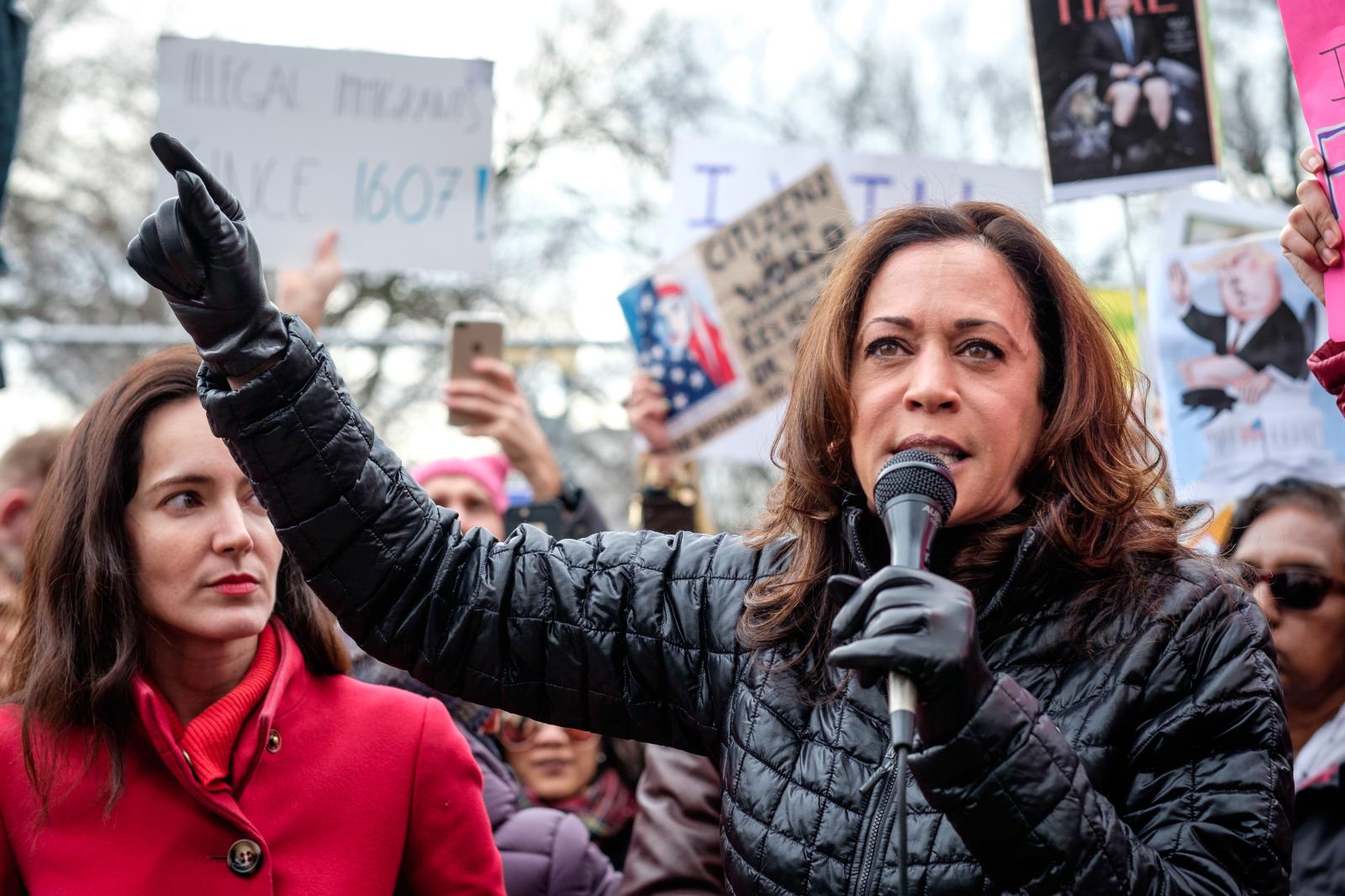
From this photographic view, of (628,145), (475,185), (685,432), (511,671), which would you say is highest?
(628,145)

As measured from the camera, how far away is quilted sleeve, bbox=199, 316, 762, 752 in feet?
6.59

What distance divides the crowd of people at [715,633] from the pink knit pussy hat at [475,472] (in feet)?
5.94

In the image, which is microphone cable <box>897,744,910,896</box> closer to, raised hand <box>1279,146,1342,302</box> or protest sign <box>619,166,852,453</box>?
raised hand <box>1279,146,1342,302</box>

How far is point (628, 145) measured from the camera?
1717cm

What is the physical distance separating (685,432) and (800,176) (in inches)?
43.1

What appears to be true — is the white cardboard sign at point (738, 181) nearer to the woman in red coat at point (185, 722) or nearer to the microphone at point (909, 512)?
the woman in red coat at point (185, 722)

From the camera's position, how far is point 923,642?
1553 mm

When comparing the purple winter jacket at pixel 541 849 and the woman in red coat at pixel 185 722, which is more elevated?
the woman in red coat at pixel 185 722

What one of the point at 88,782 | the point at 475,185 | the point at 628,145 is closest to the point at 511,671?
the point at 88,782

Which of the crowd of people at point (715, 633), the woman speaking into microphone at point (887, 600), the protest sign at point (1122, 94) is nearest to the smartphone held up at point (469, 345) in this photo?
the crowd of people at point (715, 633)

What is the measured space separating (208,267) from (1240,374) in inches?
132

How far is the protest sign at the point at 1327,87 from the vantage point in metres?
2.22

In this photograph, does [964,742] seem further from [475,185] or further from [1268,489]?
[475,185]

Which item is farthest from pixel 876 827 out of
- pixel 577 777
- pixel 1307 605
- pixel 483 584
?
pixel 1307 605
